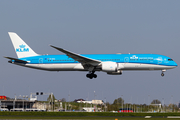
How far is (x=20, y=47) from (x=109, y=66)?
830 inches

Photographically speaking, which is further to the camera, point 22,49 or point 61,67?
point 22,49

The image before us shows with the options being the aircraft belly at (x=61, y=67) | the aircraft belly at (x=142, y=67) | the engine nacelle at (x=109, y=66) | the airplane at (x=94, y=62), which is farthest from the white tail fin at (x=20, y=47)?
the aircraft belly at (x=142, y=67)

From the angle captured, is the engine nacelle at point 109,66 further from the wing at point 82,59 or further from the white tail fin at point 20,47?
the white tail fin at point 20,47

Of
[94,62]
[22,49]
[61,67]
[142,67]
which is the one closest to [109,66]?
[94,62]

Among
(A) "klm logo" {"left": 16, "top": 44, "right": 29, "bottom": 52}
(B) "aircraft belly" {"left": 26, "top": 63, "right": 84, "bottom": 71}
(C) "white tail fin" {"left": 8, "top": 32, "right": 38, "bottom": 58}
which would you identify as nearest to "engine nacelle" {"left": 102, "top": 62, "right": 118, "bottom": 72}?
(B) "aircraft belly" {"left": 26, "top": 63, "right": 84, "bottom": 71}

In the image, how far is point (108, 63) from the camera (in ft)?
175

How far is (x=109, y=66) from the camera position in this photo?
5278 cm

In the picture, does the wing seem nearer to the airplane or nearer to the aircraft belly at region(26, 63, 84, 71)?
the airplane

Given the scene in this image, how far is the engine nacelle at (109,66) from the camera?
5256 cm

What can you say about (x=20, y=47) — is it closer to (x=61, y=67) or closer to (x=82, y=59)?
(x=61, y=67)

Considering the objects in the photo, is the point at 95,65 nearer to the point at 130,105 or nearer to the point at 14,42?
the point at 14,42

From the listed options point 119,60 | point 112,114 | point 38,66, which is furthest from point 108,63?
point 38,66

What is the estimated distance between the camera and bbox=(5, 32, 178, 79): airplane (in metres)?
52.7

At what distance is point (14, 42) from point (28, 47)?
3.95 m
